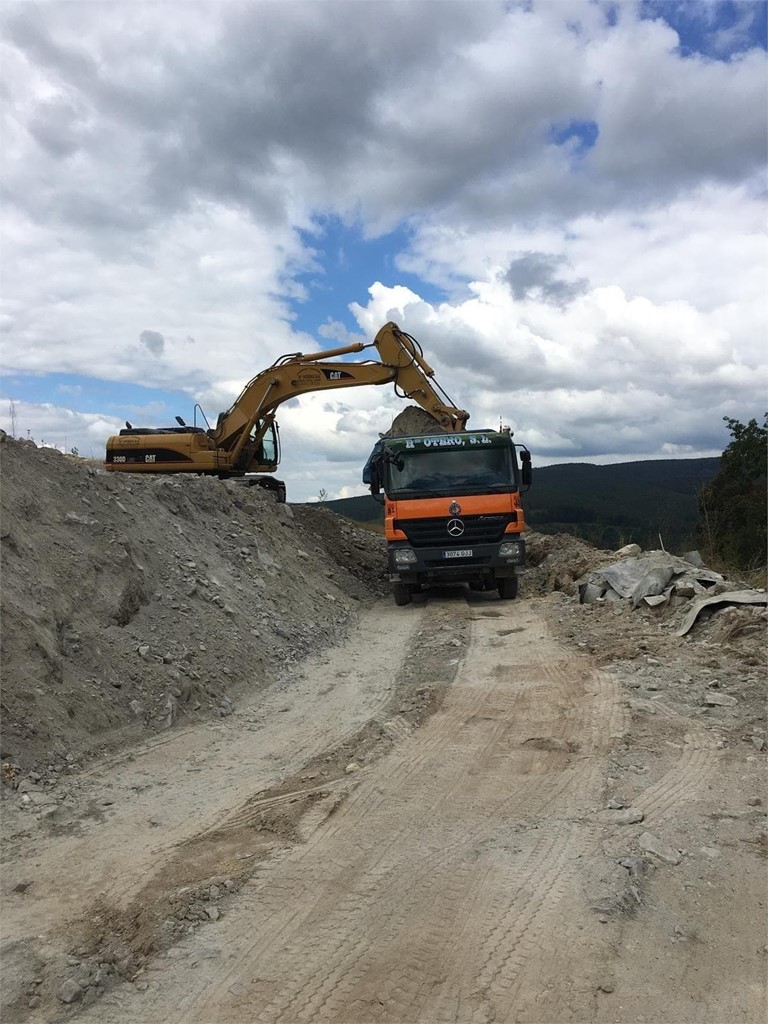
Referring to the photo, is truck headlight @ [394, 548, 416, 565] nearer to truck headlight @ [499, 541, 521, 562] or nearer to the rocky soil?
the rocky soil

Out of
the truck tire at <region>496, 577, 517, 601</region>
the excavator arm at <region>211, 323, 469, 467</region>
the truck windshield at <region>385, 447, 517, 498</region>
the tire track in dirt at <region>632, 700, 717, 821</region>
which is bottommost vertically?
the tire track in dirt at <region>632, 700, 717, 821</region>

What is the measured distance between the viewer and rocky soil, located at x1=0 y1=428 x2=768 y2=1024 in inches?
129

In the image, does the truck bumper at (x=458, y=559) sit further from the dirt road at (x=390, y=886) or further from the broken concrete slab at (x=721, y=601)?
A: the dirt road at (x=390, y=886)

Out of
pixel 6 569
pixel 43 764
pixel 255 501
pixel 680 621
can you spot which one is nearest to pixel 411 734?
pixel 43 764

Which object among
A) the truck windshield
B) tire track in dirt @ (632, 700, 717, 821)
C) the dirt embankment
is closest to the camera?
tire track in dirt @ (632, 700, 717, 821)

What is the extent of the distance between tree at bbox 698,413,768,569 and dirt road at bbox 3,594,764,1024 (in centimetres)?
2742

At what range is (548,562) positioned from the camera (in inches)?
A: 647

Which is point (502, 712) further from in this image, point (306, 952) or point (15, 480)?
point (15, 480)

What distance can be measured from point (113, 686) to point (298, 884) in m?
3.28

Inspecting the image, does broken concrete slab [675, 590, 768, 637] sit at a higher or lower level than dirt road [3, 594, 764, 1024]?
higher

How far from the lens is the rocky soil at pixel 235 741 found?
3.28 meters

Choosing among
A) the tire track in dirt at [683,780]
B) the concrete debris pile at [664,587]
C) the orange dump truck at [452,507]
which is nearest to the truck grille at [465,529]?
the orange dump truck at [452,507]

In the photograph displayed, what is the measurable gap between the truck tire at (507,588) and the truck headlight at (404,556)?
72.4 inches

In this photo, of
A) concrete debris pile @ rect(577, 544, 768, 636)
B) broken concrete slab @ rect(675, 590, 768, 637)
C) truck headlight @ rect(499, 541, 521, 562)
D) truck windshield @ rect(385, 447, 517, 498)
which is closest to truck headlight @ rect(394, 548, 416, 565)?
truck windshield @ rect(385, 447, 517, 498)
